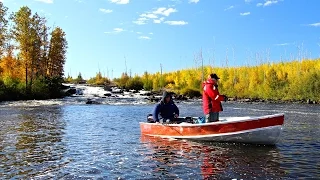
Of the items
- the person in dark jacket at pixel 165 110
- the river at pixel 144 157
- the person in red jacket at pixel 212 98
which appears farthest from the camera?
the person in dark jacket at pixel 165 110

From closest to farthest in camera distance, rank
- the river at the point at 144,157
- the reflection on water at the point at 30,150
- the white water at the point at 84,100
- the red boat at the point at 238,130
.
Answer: the river at the point at 144,157
the reflection on water at the point at 30,150
the red boat at the point at 238,130
the white water at the point at 84,100

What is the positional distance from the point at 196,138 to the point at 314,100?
43.0 metres

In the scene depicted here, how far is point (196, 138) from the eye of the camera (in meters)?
15.4

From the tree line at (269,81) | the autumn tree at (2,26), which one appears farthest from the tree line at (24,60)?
the tree line at (269,81)

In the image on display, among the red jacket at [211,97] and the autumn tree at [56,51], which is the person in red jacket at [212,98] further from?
the autumn tree at [56,51]

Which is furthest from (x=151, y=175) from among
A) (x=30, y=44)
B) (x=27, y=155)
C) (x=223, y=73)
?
(x=223, y=73)

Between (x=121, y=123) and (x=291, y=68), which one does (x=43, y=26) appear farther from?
(x=291, y=68)

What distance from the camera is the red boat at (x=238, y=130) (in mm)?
A: 13633

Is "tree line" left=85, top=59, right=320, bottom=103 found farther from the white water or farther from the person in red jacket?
the person in red jacket

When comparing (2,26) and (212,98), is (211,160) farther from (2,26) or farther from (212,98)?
(2,26)

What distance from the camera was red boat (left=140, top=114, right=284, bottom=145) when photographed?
537 inches

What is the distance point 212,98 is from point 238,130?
164 centimetres

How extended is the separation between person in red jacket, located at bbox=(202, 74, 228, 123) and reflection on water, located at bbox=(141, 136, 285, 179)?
4.07 feet

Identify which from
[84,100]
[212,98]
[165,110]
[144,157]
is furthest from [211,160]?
[84,100]
